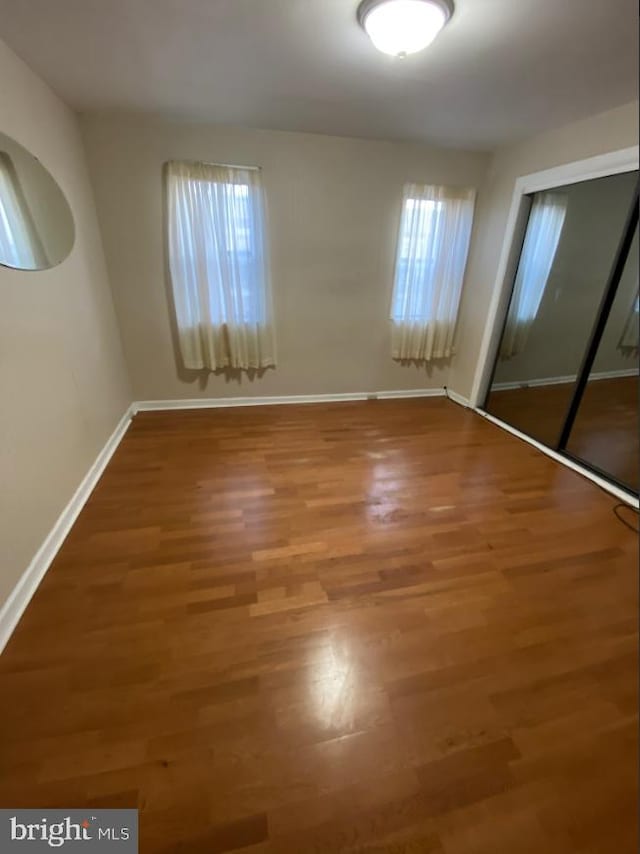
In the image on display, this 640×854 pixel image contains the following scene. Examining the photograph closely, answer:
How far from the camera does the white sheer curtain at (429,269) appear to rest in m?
2.91

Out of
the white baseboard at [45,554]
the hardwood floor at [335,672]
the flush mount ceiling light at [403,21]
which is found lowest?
the hardwood floor at [335,672]

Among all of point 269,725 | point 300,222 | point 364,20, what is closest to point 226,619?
point 269,725

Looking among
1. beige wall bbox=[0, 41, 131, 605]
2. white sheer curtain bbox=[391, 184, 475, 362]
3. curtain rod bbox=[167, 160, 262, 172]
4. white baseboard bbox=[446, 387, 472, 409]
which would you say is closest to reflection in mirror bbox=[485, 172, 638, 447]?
white baseboard bbox=[446, 387, 472, 409]

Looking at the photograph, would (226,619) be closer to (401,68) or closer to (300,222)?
(401,68)

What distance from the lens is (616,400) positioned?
281 centimetres

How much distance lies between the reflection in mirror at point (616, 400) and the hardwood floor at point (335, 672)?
0.36 m

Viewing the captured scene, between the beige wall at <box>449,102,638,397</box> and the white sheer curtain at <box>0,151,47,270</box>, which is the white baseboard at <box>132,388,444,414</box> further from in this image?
the white sheer curtain at <box>0,151,47,270</box>

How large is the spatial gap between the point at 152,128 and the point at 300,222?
1114mm

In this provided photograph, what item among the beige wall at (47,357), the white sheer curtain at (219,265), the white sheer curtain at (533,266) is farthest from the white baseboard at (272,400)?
the white sheer curtain at (533,266)

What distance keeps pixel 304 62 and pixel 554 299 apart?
2355mm

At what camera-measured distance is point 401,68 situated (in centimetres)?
165

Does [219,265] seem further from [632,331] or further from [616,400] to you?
[632,331]

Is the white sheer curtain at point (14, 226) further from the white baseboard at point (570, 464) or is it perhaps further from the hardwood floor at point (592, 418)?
the hardwood floor at point (592, 418)

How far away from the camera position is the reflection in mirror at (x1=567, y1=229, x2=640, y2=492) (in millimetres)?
2260
